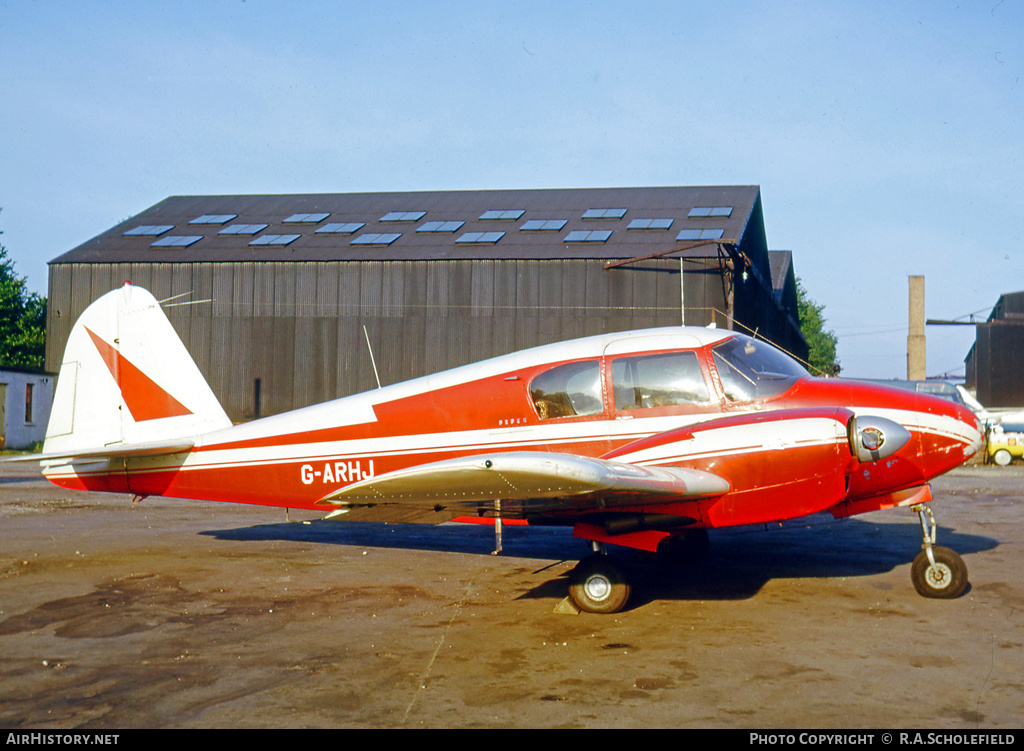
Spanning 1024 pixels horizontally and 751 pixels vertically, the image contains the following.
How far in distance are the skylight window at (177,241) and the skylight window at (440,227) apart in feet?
28.2

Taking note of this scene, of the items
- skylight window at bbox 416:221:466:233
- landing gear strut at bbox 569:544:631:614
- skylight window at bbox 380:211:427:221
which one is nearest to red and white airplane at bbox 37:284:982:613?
landing gear strut at bbox 569:544:631:614

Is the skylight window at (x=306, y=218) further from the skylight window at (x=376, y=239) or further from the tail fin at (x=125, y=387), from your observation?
the tail fin at (x=125, y=387)

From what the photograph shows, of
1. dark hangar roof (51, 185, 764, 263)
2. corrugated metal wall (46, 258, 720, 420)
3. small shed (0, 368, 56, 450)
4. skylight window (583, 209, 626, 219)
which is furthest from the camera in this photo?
small shed (0, 368, 56, 450)

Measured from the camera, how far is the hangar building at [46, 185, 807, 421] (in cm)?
2608

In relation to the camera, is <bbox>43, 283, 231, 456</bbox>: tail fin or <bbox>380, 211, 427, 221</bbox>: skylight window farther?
<bbox>380, 211, 427, 221</bbox>: skylight window

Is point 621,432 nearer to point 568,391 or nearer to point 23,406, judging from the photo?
point 568,391

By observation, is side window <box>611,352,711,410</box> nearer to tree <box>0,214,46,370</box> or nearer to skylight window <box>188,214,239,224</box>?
skylight window <box>188,214,239,224</box>

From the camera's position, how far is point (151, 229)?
30953 mm

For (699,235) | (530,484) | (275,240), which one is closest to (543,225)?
(699,235)

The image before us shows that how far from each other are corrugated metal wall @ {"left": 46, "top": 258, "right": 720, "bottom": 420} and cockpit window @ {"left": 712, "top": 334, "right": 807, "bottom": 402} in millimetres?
18102

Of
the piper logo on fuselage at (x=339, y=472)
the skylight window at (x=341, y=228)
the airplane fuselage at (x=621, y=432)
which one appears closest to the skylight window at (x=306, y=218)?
the skylight window at (x=341, y=228)

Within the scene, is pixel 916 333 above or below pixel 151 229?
below

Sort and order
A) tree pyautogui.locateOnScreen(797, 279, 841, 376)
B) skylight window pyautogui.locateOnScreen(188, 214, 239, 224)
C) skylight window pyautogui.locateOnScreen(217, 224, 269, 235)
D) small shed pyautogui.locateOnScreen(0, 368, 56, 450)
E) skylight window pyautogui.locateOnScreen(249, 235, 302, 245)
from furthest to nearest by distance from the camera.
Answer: tree pyautogui.locateOnScreen(797, 279, 841, 376), skylight window pyautogui.locateOnScreen(188, 214, 239, 224), skylight window pyautogui.locateOnScreen(217, 224, 269, 235), small shed pyautogui.locateOnScreen(0, 368, 56, 450), skylight window pyautogui.locateOnScreen(249, 235, 302, 245)

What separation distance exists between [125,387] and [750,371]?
7026mm
